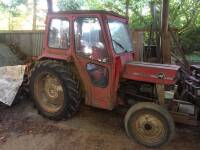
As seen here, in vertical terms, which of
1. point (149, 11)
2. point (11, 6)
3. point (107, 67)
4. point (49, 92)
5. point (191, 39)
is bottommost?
point (49, 92)

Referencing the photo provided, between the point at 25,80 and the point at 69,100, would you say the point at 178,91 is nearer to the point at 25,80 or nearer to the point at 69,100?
the point at 69,100

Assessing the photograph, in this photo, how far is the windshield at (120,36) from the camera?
4.46 m

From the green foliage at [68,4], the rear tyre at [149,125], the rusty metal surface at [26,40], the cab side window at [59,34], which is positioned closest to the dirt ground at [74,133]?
the rear tyre at [149,125]

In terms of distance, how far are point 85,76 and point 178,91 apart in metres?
1.64

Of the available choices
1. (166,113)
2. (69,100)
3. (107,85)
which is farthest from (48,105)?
(166,113)

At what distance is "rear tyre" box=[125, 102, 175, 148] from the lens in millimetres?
3930

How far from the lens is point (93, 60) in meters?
4.45

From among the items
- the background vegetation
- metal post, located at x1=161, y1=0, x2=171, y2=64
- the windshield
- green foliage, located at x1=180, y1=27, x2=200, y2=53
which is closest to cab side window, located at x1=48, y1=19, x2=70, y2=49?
the windshield

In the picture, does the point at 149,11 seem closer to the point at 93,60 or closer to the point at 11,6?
the point at 11,6

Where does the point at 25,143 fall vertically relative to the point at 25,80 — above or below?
below

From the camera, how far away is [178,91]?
4.62 m

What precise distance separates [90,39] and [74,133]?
159cm

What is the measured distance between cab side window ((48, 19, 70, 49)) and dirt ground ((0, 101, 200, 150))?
1395mm

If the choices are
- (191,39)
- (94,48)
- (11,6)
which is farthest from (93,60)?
(11,6)
